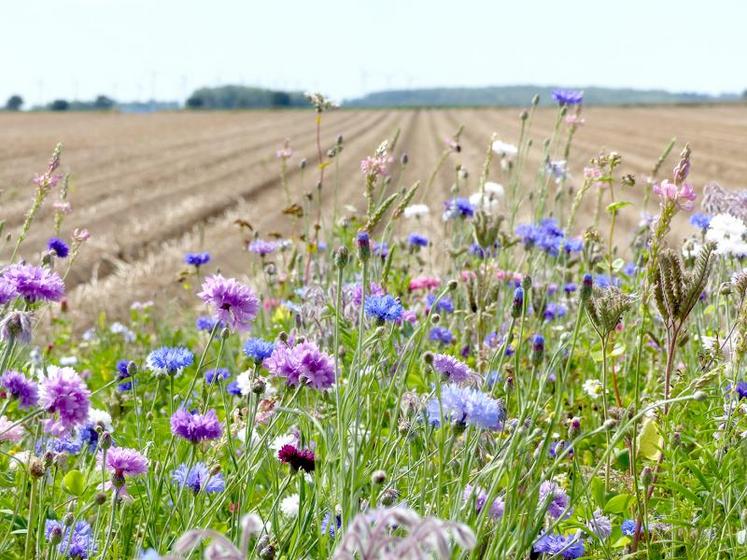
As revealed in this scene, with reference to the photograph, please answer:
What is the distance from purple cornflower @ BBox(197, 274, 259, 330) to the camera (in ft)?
6.56

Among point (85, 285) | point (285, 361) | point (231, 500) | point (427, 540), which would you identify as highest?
point (427, 540)

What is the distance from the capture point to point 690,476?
7.72 ft

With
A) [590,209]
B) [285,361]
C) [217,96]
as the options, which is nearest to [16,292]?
[285,361]

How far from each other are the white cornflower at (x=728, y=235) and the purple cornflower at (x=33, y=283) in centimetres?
197

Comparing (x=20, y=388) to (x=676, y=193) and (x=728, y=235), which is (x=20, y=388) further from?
(x=728, y=235)

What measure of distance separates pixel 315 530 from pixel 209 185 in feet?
46.7

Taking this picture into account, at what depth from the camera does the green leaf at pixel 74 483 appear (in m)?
2.04

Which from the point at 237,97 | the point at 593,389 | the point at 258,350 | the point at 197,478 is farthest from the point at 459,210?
the point at 237,97

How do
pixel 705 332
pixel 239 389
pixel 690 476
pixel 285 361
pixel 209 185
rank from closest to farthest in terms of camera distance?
pixel 285 361, pixel 690 476, pixel 239 389, pixel 705 332, pixel 209 185

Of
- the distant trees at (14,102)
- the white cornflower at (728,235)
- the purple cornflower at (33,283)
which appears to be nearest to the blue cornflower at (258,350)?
the purple cornflower at (33,283)

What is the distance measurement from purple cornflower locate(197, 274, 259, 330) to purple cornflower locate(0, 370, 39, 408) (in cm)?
40

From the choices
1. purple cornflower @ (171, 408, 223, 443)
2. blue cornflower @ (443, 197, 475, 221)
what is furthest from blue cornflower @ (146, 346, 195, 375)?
blue cornflower @ (443, 197, 475, 221)

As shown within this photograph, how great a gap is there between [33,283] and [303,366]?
633 mm

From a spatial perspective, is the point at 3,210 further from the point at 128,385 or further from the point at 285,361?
the point at 285,361
